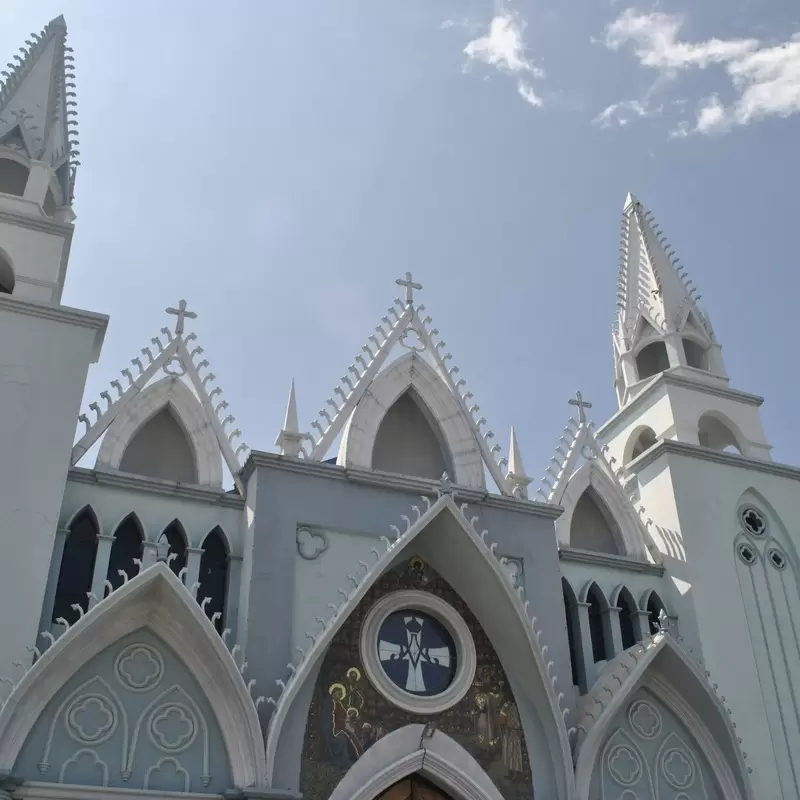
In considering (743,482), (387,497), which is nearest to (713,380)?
(743,482)

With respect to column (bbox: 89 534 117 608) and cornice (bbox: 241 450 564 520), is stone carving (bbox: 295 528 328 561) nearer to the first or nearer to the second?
cornice (bbox: 241 450 564 520)

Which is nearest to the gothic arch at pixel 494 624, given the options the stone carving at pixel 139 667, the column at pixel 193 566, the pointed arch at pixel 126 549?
the stone carving at pixel 139 667

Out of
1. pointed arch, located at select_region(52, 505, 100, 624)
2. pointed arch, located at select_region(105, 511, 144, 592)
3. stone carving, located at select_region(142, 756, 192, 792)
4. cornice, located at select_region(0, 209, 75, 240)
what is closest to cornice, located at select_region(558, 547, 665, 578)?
pointed arch, located at select_region(105, 511, 144, 592)

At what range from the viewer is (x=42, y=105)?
18.0 metres

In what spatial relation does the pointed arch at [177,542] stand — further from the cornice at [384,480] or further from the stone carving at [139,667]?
the stone carving at [139,667]

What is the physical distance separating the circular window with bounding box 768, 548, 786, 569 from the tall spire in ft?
14.2

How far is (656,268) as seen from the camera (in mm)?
21453

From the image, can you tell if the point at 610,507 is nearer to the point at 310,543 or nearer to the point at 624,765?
the point at 624,765

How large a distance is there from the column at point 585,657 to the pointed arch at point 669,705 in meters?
0.60

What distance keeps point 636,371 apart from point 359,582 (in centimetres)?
1021

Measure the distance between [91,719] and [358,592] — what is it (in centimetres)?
358

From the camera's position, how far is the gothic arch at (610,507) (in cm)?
1666

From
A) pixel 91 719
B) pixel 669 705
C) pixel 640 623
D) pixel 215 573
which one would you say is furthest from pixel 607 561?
pixel 91 719

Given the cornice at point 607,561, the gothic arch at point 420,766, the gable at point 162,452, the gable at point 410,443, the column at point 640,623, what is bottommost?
the gothic arch at point 420,766
